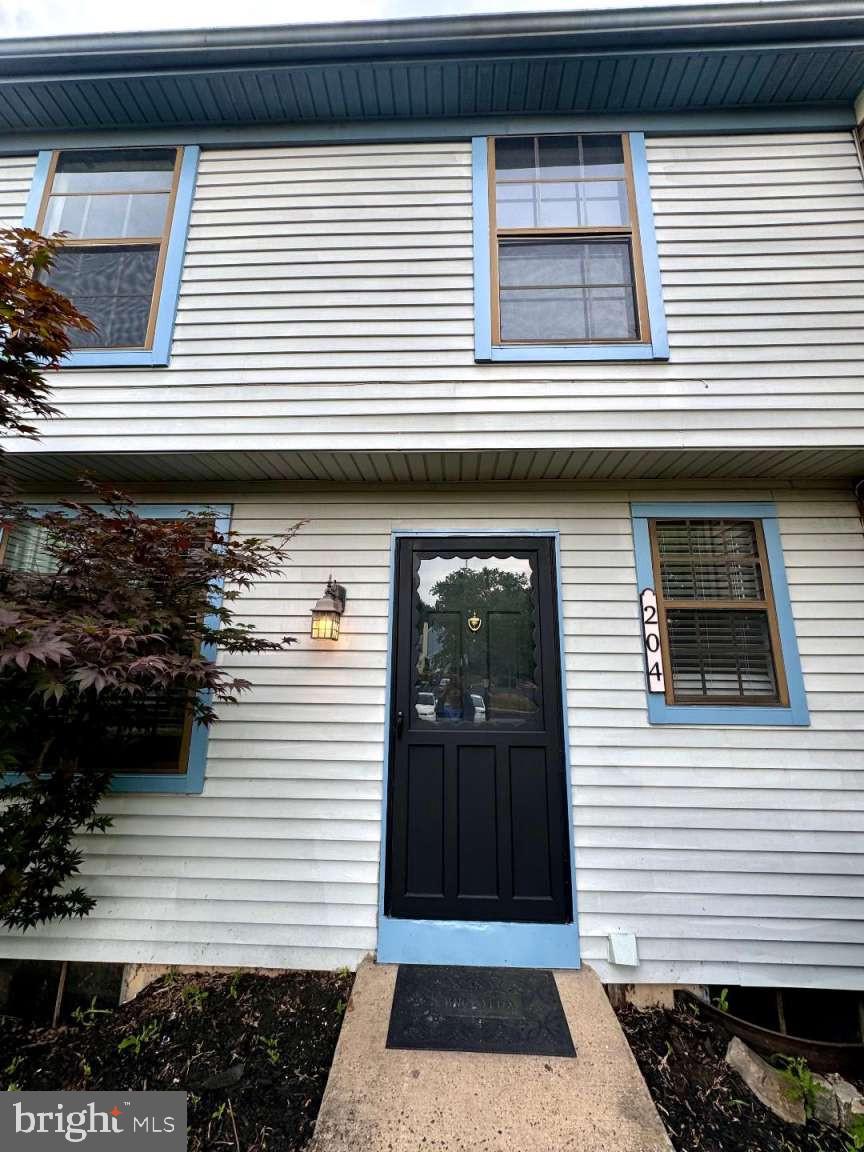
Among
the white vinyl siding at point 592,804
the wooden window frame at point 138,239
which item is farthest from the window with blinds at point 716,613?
the wooden window frame at point 138,239

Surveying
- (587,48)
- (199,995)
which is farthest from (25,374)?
(587,48)

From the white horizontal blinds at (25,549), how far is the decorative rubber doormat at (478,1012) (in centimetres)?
318

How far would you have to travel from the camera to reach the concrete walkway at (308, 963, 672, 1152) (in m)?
1.57

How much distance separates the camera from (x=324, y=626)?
9.18ft

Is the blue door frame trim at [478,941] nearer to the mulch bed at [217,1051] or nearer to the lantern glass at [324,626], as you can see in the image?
the mulch bed at [217,1051]

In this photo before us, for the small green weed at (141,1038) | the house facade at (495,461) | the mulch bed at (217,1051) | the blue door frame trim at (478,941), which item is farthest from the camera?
the house facade at (495,461)

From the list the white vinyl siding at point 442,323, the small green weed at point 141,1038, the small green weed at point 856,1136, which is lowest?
the small green weed at point 856,1136

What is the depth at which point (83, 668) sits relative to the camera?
6.29 ft

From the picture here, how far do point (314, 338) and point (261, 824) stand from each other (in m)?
2.82

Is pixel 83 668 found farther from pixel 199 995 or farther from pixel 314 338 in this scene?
pixel 314 338

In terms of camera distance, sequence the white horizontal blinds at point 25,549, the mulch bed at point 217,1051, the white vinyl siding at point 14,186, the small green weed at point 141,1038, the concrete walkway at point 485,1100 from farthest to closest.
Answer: the white vinyl siding at point 14,186 → the white horizontal blinds at point 25,549 → the small green weed at point 141,1038 → the mulch bed at point 217,1051 → the concrete walkway at point 485,1100

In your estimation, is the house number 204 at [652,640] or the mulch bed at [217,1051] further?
the house number 204 at [652,640]

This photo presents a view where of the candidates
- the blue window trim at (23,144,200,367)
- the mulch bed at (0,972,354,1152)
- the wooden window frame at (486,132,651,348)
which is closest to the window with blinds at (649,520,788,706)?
the wooden window frame at (486,132,651,348)

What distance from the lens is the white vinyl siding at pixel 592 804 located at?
2.53 m
